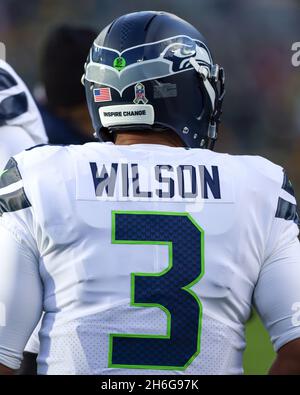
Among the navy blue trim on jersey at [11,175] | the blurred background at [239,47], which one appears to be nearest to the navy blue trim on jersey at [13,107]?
the navy blue trim on jersey at [11,175]

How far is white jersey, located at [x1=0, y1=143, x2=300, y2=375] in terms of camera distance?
7.43ft

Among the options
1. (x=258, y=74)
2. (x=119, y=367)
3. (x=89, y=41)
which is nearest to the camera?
(x=119, y=367)

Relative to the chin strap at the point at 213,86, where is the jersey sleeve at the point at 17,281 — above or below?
below

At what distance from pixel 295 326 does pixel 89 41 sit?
6077 mm

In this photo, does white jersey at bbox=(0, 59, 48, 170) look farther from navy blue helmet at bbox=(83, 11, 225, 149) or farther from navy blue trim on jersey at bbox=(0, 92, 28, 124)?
navy blue helmet at bbox=(83, 11, 225, 149)

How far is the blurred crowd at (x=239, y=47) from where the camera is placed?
975 cm

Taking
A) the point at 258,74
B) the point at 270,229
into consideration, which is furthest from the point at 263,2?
the point at 270,229

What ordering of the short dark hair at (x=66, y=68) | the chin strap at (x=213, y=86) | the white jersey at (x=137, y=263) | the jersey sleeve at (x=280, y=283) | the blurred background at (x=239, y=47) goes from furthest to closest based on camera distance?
1. the blurred background at (x=239, y=47)
2. the short dark hair at (x=66, y=68)
3. the chin strap at (x=213, y=86)
4. the jersey sleeve at (x=280, y=283)
5. the white jersey at (x=137, y=263)

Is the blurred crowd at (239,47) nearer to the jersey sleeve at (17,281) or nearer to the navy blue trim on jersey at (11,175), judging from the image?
the navy blue trim on jersey at (11,175)

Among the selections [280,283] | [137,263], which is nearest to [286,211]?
[280,283]

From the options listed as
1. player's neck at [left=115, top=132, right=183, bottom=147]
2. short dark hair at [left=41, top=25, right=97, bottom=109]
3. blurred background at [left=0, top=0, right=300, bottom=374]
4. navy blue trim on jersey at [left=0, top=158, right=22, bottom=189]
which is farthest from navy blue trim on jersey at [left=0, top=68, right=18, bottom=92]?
blurred background at [left=0, top=0, right=300, bottom=374]

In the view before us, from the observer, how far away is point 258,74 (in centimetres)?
998
